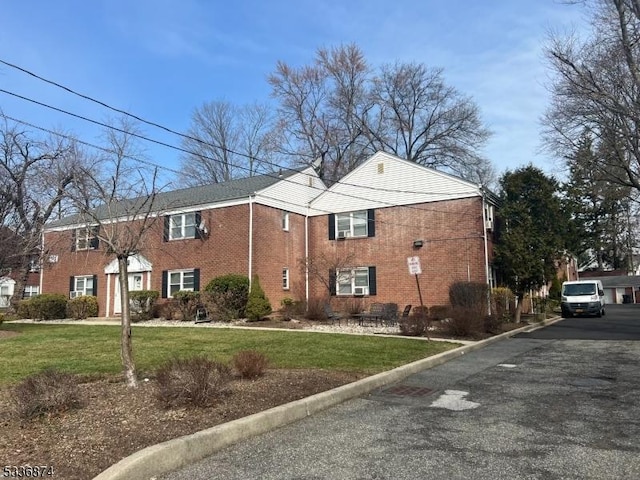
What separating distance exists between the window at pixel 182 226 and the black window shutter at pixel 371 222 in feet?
27.0

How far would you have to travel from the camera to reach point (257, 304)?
814 inches

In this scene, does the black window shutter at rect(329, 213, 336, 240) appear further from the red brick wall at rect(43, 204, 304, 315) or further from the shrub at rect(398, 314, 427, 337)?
the shrub at rect(398, 314, 427, 337)

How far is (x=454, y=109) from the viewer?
141ft

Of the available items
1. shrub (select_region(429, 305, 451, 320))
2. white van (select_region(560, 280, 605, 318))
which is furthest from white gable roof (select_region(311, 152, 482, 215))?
white van (select_region(560, 280, 605, 318))

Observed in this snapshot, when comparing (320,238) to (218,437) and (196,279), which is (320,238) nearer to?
(196,279)

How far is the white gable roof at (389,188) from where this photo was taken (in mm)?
22938

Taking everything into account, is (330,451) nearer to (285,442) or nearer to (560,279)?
(285,442)

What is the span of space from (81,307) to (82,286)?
269 centimetres

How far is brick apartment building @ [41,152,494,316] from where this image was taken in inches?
882

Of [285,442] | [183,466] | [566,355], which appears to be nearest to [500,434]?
[285,442]

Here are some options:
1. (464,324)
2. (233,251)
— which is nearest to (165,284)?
(233,251)

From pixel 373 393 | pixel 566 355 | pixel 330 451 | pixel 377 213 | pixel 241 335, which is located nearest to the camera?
pixel 330 451

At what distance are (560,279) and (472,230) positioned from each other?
22238 mm

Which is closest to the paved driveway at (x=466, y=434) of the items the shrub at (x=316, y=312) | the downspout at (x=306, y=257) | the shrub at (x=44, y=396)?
the shrub at (x=44, y=396)
